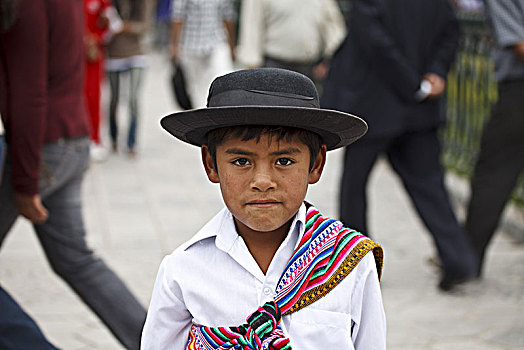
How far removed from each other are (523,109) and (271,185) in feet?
10.9

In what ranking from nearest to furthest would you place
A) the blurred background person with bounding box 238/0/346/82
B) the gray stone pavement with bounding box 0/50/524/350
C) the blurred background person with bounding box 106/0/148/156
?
the gray stone pavement with bounding box 0/50/524/350, the blurred background person with bounding box 238/0/346/82, the blurred background person with bounding box 106/0/148/156

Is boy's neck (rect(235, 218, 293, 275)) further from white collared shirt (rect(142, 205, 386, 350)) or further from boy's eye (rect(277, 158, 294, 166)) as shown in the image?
boy's eye (rect(277, 158, 294, 166))

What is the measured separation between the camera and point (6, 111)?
3312 mm

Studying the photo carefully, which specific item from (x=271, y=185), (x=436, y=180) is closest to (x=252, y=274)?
(x=271, y=185)

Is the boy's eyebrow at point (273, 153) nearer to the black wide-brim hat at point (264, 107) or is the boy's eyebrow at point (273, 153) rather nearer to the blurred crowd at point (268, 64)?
the black wide-brim hat at point (264, 107)

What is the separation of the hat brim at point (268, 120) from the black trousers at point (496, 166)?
9.94 feet

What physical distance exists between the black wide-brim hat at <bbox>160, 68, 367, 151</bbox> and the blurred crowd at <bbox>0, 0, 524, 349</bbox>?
50.1 inches

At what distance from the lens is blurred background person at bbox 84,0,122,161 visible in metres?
8.13

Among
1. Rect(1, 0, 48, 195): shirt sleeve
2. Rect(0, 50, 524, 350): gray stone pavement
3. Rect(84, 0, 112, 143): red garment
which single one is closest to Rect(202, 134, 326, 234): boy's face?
Rect(1, 0, 48, 195): shirt sleeve

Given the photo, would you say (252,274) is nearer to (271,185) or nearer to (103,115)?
(271,185)

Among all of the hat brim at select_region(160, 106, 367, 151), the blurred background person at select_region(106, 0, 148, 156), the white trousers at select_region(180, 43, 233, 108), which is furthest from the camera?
the blurred background person at select_region(106, 0, 148, 156)

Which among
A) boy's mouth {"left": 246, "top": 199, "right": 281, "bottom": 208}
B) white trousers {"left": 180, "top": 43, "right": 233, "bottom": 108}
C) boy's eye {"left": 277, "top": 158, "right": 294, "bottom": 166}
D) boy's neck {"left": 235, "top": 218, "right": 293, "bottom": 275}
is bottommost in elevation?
white trousers {"left": 180, "top": 43, "right": 233, "bottom": 108}

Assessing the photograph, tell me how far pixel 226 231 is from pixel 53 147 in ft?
4.89

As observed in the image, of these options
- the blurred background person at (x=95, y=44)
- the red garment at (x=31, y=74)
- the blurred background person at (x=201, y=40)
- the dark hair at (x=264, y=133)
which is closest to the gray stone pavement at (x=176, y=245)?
the blurred background person at (x=95, y=44)
